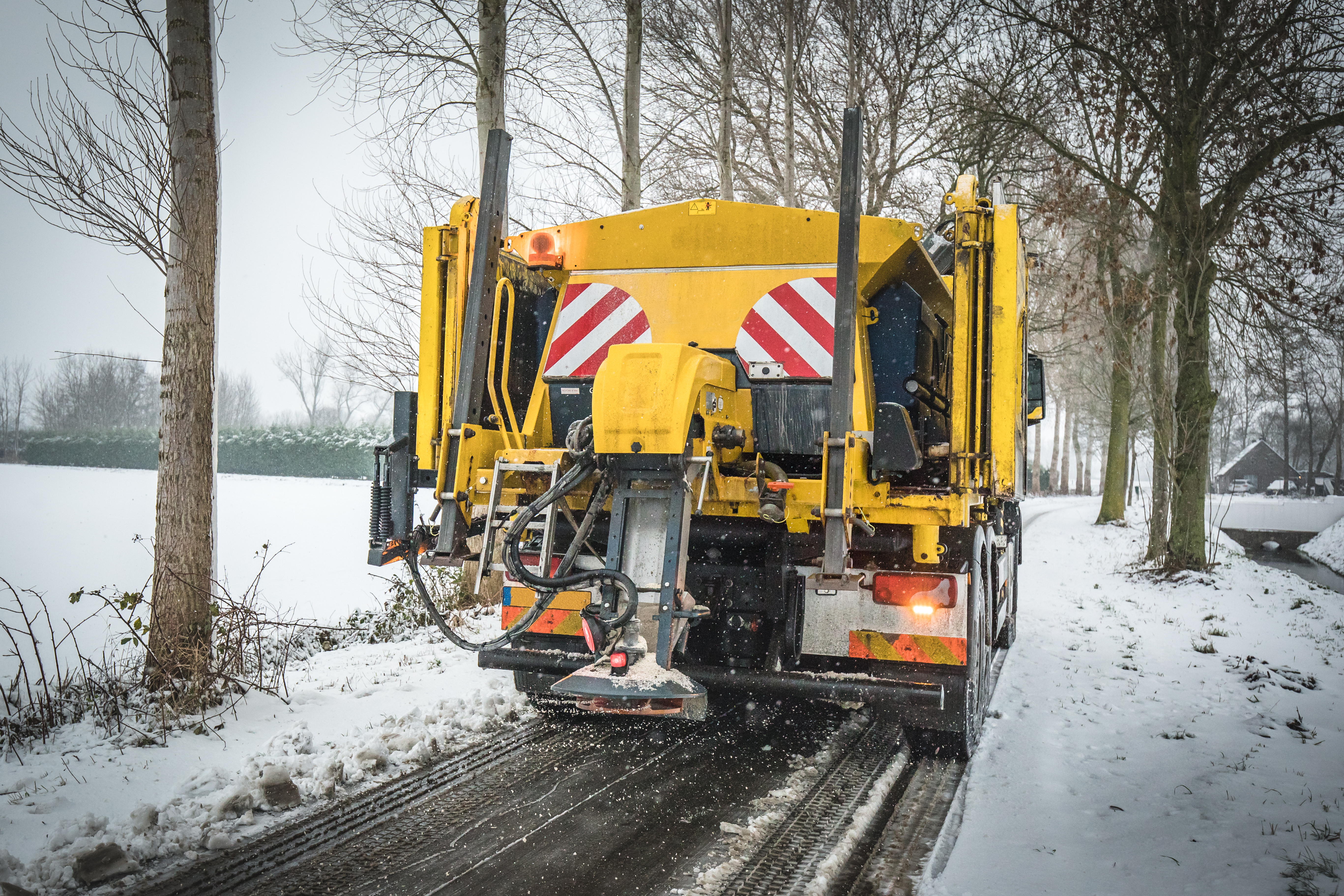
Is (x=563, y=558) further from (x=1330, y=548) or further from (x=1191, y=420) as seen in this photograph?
(x=1330, y=548)

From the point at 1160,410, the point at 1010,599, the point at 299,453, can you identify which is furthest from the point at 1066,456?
the point at 1010,599

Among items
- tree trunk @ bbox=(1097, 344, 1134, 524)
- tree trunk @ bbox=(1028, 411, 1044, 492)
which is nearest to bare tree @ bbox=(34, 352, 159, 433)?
tree trunk @ bbox=(1097, 344, 1134, 524)

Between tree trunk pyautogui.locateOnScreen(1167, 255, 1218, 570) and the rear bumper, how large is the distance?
8.43 meters

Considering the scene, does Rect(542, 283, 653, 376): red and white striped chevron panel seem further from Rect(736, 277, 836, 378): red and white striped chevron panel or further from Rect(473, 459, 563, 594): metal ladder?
Rect(473, 459, 563, 594): metal ladder

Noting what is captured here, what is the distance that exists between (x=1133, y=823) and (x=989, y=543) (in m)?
1.74

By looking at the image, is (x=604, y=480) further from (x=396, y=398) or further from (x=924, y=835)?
(x=924, y=835)

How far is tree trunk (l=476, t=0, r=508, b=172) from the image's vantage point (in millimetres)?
7531

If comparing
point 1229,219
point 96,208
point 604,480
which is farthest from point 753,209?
point 1229,219

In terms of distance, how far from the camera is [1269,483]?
50.2m

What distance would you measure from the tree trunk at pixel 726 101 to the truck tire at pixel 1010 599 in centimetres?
661

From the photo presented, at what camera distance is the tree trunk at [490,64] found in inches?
297

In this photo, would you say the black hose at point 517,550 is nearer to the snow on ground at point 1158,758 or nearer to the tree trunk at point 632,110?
the snow on ground at point 1158,758

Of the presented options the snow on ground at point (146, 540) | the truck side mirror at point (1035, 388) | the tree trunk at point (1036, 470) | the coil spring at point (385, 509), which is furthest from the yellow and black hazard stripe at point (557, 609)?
the tree trunk at point (1036, 470)

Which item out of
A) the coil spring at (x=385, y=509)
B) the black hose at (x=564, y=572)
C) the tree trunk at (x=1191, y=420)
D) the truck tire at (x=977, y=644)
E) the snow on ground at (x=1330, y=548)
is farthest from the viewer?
the snow on ground at (x=1330, y=548)
